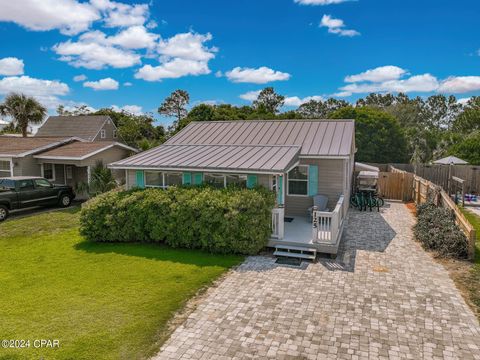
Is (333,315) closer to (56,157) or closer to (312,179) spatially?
(312,179)

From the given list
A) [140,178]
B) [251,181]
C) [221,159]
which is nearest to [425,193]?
[251,181]

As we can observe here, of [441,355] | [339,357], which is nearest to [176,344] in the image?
[339,357]

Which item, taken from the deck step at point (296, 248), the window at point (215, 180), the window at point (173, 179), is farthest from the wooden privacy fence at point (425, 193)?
the window at point (173, 179)

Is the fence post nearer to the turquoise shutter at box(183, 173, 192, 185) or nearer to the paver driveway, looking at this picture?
the paver driveway

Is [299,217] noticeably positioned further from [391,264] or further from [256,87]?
[256,87]

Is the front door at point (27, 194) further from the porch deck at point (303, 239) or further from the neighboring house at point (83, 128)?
the neighboring house at point (83, 128)

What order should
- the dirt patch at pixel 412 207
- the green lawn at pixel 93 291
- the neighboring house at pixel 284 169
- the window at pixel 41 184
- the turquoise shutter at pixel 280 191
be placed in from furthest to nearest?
1. the window at pixel 41 184
2. the dirt patch at pixel 412 207
3. the turquoise shutter at pixel 280 191
4. the neighboring house at pixel 284 169
5. the green lawn at pixel 93 291
